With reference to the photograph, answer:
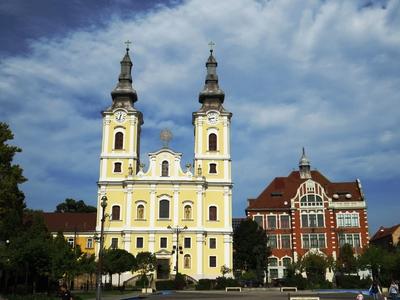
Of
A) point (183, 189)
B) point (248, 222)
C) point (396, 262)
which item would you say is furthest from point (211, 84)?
point (396, 262)

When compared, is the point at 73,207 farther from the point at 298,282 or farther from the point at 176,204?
the point at 298,282

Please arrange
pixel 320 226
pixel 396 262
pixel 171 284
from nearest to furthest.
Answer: pixel 396 262, pixel 171 284, pixel 320 226

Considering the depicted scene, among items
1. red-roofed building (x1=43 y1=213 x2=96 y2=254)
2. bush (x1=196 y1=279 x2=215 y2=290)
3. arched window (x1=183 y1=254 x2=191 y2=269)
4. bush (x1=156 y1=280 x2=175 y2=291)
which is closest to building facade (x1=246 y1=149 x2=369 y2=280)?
arched window (x1=183 y1=254 x2=191 y2=269)

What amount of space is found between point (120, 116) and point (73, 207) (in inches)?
1311

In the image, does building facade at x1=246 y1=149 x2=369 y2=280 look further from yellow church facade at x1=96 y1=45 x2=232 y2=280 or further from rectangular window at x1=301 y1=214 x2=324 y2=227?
yellow church facade at x1=96 y1=45 x2=232 y2=280

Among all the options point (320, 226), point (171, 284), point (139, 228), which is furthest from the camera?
point (320, 226)

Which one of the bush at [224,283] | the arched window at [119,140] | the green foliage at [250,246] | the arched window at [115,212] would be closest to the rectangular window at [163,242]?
the arched window at [115,212]

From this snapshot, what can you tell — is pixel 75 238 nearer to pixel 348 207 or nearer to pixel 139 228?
pixel 139 228

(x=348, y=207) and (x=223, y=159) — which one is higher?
(x=223, y=159)

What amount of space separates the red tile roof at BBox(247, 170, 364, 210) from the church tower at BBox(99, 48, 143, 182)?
18835mm

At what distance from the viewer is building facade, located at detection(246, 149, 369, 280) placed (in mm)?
66500

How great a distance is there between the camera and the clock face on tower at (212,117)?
67.4 metres

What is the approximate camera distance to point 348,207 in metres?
67.9

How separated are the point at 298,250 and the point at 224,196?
42.0 ft
